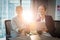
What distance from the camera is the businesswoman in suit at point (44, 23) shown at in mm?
1155

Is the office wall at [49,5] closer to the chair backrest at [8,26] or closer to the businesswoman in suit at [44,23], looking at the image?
the businesswoman in suit at [44,23]

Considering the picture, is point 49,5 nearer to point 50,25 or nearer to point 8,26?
point 50,25

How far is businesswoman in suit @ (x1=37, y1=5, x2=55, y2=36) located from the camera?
1.16m

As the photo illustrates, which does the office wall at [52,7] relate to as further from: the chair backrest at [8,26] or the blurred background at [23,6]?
the chair backrest at [8,26]

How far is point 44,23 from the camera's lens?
1.17 m

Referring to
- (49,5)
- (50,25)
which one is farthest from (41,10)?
(50,25)

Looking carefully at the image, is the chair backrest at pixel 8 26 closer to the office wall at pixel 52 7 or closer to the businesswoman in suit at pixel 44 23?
the businesswoman in suit at pixel 44 23

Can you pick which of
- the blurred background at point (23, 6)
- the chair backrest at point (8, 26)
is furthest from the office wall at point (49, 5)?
the chair backrest at point (8, 26)

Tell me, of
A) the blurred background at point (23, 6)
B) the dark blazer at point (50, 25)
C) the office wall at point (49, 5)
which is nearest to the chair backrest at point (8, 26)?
the blurred background at point (23, 6)

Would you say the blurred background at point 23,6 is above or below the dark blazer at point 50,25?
above

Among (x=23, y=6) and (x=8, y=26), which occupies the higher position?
(x=23, y=6)

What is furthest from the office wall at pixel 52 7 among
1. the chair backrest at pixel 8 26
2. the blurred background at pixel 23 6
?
the chair backrest at pixel 8 26

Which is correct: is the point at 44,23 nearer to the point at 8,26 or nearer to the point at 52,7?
the point at 52,7

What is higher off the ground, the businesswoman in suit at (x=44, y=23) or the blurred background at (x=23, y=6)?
the blurred background at (x=23, y=6)
